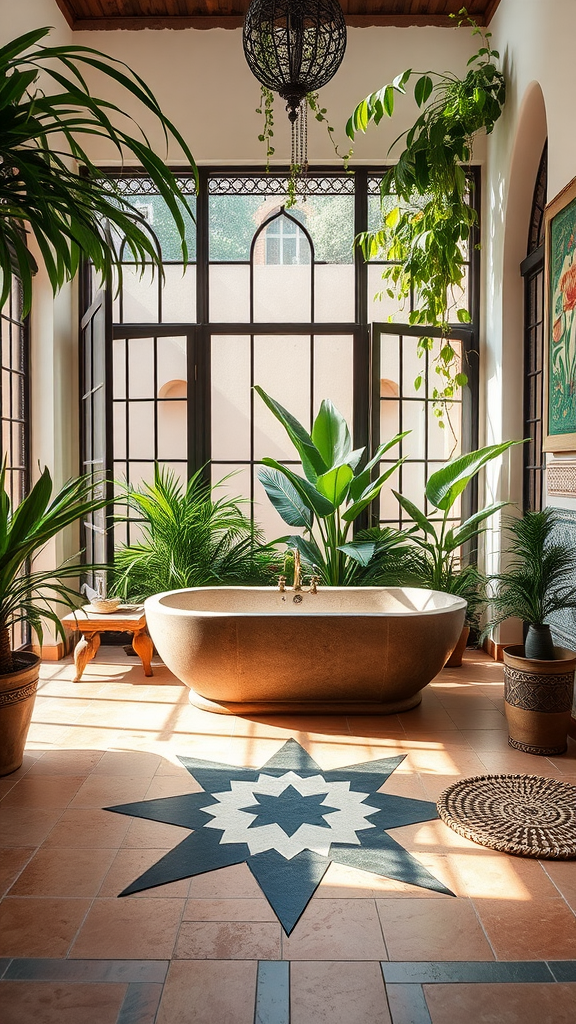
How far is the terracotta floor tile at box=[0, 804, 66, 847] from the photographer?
8.89 ft

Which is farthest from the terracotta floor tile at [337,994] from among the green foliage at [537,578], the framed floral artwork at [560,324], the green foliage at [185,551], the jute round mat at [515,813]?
the green foliage at [185,551]

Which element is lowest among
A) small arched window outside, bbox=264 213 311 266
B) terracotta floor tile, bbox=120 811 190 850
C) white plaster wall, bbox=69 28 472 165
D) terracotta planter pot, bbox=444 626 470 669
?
terracotta floor tile, bbox=120 811 190 850

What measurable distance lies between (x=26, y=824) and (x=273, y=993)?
125cm

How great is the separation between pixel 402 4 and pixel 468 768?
187 inches

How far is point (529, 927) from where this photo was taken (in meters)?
2.21

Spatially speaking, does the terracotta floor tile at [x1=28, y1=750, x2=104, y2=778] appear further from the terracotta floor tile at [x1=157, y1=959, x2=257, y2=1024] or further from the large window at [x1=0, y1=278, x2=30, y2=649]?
the large window at [x1=0, y1=278, x2=30, y2=649]

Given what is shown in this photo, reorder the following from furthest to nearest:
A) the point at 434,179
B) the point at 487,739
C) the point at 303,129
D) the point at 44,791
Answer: the point at 303,129 → the point at 434,179 → the point at 487,739 → the point at 44,791

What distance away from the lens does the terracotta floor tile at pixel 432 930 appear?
2.08 meters

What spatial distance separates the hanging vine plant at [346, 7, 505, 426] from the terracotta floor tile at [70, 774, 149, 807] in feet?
10.4

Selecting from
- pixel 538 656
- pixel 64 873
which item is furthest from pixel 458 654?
pixel 64 873

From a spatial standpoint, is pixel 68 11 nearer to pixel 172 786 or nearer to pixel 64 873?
A: pixel 172 786

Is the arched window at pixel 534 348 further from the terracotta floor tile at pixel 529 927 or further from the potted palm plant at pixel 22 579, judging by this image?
the terracotta floor tile at pixel 529 927

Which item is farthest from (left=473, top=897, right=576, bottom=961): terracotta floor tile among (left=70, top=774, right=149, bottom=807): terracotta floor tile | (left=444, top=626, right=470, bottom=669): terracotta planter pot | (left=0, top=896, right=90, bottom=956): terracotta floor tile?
(left=444, top=626, right=470, bottom=669): terracotta planter pot

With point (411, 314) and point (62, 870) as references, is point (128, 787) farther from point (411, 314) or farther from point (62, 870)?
point (411, 314)
